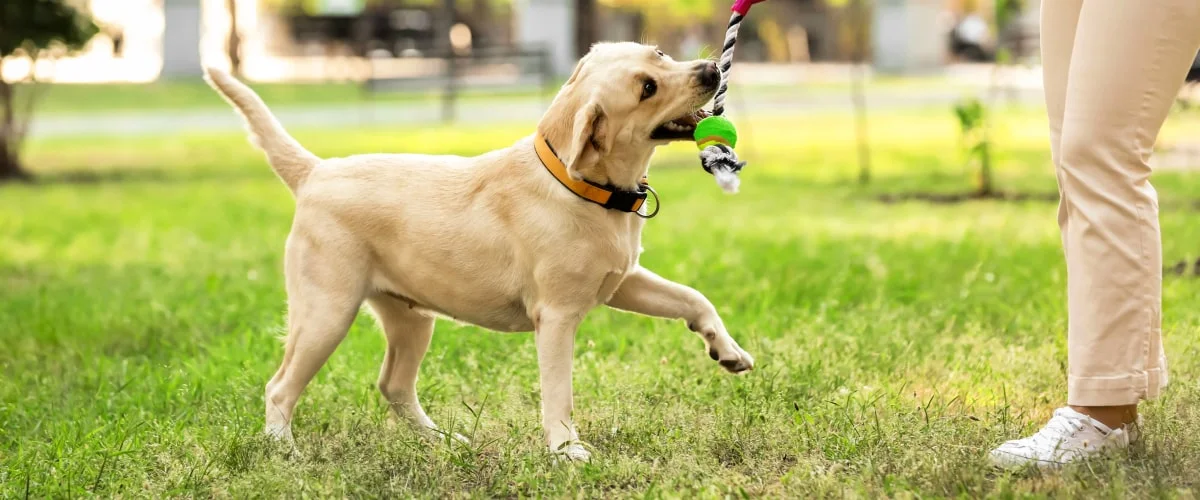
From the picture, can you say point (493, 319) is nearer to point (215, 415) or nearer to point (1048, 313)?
point (215, 415)

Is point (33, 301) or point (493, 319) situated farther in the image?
point (33, 301)

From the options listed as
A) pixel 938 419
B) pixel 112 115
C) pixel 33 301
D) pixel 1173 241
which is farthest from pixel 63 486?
pixel 112 115

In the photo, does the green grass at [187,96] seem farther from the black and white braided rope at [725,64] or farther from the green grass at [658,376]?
the black and white braided rope at [725,64]

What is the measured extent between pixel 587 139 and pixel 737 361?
0.91m

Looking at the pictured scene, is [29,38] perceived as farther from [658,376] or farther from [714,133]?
[714,133]

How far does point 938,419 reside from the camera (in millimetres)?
4250

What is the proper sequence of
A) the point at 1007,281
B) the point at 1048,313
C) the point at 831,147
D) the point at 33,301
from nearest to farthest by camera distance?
the point at 1048,313
the point at 1007,281
the point at 33,301
the point at 831,147

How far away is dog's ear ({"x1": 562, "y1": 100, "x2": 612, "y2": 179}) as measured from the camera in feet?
12.7

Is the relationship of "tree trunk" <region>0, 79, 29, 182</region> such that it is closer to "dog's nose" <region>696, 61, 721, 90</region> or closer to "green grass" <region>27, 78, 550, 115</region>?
"green grass" <region>27, 78, 550, 115</region>

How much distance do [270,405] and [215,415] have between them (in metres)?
0.43

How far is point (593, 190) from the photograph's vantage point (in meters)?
3.98

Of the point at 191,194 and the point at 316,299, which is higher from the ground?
the point at 316,299

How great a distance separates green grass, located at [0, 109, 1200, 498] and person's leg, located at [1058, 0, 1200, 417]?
27 centimetres

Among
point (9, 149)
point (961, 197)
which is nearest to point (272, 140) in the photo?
point (961, 197)
